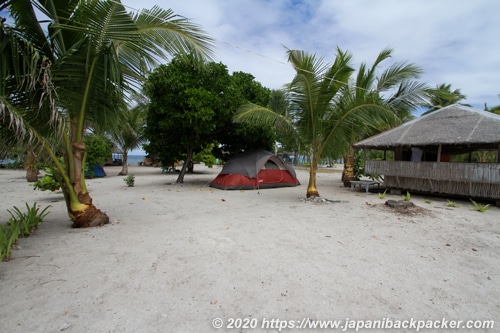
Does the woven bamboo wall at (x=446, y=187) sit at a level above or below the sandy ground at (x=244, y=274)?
above

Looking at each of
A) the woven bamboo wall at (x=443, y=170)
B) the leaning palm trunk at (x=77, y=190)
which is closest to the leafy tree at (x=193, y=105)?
the woven bamboo wall at (x=443, y=170)

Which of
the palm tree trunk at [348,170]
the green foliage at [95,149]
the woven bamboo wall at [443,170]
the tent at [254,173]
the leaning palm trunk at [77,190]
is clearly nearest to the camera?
the leaning palm trunk at [77,190]

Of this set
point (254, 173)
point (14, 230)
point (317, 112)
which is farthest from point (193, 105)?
point (14, 230)

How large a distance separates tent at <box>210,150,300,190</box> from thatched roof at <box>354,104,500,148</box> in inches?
143

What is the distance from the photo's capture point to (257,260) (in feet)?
11.4

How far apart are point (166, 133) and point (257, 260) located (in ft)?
33.7

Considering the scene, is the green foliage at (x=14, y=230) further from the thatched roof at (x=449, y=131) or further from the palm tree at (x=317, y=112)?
the thatched roof at (x=449, y=131)

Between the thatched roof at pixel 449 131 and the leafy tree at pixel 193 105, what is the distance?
550 centimetres

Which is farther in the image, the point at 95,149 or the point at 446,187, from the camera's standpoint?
the point at 95,149

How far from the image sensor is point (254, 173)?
A: 11.6 m

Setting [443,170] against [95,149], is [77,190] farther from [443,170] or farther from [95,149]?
[95,149]

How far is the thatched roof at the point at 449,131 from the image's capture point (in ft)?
27.1

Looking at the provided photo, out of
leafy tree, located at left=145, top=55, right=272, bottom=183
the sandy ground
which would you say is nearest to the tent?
leafy tree, located at left=145, top=55, right=272, bottom=183

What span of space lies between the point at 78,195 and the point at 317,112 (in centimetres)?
650
